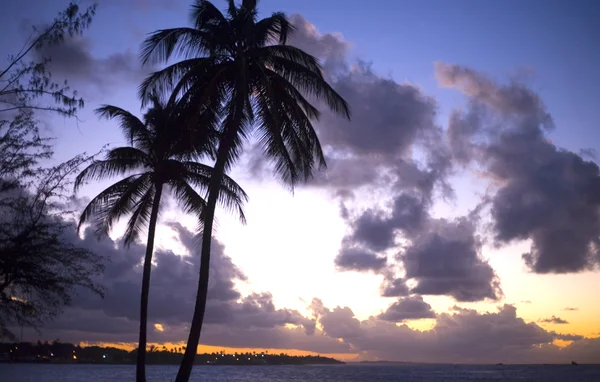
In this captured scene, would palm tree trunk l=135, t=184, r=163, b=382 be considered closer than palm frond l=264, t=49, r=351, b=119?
No

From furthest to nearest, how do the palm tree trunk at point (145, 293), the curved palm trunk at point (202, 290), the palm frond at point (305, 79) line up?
1. the palm tree trunk at point (145, 293)
2. the palm frond at point (305, 79)
3. the curved palm trunk at point (202, 290)

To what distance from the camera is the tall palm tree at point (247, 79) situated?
16.3 m

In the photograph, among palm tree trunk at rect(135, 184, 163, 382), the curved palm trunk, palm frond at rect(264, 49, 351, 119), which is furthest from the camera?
palm tree trunk at rect(135, 184, 163, 382)

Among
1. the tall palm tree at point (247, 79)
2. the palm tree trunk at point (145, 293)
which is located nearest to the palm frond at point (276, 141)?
the tall palm tree at point (247, 79)

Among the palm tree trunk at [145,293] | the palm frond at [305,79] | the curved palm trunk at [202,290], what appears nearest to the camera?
the curved palm trunk at [202,290]

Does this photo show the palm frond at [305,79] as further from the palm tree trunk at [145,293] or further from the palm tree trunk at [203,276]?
the palm tree trunk at [145,293]

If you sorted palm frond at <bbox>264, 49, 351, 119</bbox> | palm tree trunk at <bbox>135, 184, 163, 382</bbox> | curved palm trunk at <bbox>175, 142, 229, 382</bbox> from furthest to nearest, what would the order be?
1. palm tree trunk at <bbox>135, 184, 163, 382</bbox>
2. palm frond at <bbox>264, 49, 351, 119</bbox>
3. curved palm trunk at <bbox>175, 142, 229, 382</bbox>

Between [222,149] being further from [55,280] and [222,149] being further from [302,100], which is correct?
[55,280]

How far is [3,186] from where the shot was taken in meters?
12.5

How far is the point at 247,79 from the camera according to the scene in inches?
633

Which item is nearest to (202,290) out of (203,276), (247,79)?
(203,276)

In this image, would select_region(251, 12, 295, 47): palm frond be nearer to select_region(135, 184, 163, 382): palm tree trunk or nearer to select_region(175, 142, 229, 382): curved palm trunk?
select_region(175, 142, 229, 382): curved palm trunk

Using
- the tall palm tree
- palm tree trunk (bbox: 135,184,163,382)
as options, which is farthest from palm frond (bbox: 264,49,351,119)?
palm tree trunk (bbox: 135,184,163,382)

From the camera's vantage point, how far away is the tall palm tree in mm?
16266
